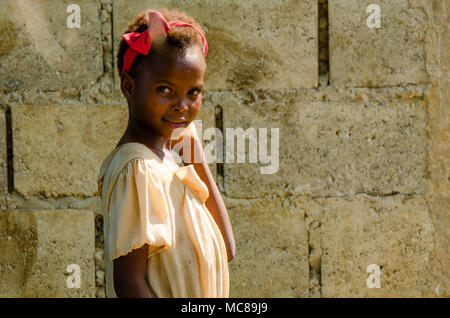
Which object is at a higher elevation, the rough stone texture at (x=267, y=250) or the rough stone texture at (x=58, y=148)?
the rough stone texture at (x=58, y=148)

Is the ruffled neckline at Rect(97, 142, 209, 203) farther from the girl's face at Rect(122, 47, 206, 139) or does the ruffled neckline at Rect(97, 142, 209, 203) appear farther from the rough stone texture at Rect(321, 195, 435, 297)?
the rough stone texture at Rect(321, 195, 435, 297)

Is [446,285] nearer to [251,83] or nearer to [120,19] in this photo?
[251,83]

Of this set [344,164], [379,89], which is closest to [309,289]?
[344,164]

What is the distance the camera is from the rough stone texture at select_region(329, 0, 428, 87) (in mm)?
2602

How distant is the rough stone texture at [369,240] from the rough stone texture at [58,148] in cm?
110

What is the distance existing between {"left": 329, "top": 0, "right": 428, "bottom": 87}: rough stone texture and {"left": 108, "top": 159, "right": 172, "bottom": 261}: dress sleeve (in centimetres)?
143

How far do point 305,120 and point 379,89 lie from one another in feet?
1.22

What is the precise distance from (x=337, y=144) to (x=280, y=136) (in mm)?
267

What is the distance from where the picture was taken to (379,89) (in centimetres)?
263

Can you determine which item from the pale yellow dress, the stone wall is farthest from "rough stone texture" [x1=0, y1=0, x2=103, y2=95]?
the pale yellow dress

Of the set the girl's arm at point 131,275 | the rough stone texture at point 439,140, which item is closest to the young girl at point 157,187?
the girl's arm at point 131,275

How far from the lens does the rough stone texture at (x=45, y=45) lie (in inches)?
101

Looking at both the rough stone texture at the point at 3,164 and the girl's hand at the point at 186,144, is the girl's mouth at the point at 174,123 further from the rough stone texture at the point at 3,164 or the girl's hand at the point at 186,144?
the rough stone texture at the point at 3,164
